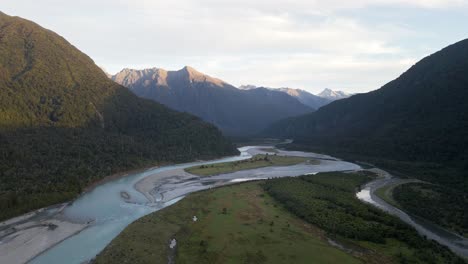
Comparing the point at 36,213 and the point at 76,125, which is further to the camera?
the point at 76,125

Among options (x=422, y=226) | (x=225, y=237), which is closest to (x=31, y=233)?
(x=225, y=237)

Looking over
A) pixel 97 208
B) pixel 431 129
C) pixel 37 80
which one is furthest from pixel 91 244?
pixel 431 129

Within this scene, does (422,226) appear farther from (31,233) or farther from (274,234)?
(31,233)

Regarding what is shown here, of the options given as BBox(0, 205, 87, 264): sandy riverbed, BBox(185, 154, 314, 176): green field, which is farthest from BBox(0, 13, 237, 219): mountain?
BBox(185, 154, 314, 176): green field

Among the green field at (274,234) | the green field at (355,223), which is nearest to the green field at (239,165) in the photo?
the green field at (355,223)

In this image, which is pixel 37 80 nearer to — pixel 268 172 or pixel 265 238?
pixel 268 172

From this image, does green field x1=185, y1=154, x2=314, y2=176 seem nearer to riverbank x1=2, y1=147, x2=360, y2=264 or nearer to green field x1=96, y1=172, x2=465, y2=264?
riverbank x1=2, y1=147, x2=360, y2=264

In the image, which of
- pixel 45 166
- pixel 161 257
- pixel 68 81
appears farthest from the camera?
pixel 68 81

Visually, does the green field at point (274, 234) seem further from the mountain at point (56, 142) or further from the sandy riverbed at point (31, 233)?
the mountain at point (56, 142)
